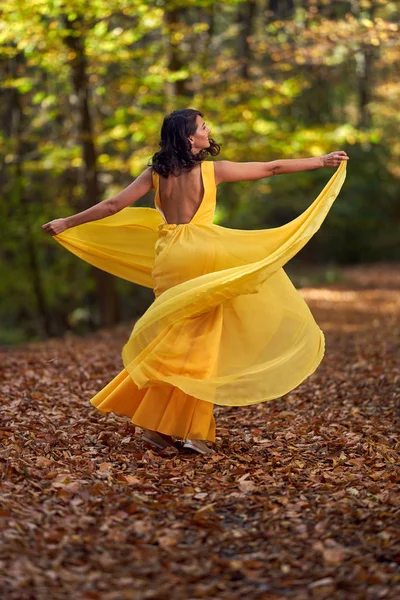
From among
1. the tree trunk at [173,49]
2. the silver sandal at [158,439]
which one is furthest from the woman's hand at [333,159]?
the tree trunk at [173,49]

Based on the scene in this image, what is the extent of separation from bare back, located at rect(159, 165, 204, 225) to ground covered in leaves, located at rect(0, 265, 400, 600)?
5.09ft

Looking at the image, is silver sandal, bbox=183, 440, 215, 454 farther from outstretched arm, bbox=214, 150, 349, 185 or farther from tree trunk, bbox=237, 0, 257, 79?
tree trunk, bbox=237, 0, 257, 79

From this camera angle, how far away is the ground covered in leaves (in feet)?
11.6

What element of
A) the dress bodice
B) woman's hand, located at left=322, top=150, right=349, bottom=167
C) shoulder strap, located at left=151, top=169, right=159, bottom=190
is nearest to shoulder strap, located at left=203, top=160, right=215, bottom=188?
the dress bodice

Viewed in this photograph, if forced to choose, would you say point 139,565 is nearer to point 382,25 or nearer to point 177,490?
point 177,490

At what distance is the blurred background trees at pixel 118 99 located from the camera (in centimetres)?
1203

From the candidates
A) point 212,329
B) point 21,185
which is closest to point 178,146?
point 212,329

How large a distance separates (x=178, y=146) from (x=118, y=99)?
10.9 meters

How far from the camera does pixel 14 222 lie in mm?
14945

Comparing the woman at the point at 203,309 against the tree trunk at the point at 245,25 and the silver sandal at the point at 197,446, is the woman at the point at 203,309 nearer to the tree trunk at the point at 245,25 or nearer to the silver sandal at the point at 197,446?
the silver sandal at the point at 197,446

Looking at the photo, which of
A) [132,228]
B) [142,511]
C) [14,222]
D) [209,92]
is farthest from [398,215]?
[142,511]

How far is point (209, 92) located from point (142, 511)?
38.2ft

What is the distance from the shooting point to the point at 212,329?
5336 mm

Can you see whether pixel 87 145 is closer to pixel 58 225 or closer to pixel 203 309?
pixel 58 225
